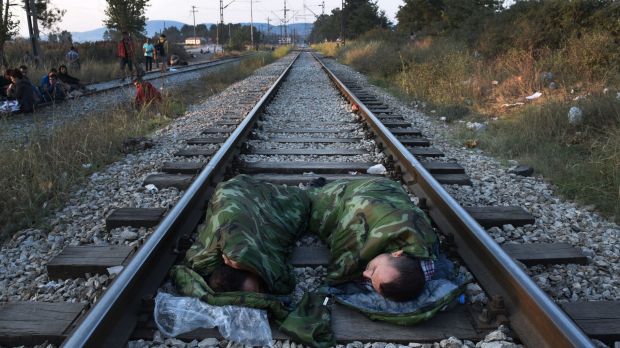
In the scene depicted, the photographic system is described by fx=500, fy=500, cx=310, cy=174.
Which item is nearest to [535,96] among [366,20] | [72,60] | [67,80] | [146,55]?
[67,80]

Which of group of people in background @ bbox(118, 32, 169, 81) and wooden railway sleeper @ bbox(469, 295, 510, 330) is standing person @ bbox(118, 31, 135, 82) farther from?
wooden railway sleeper @ bbox(469, 295, 510, 330)

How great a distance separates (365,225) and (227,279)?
832mm

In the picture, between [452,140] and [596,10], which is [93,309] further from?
[596,10]

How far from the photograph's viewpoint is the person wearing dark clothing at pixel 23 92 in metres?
9.47

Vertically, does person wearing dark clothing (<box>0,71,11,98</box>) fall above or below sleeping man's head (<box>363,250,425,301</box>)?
above

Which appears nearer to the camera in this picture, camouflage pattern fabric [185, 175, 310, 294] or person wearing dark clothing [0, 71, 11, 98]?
camouflage pattern fabric [185, 175, 310, 294]

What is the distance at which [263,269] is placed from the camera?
2459 mm

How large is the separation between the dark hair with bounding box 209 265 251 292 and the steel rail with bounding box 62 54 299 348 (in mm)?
326

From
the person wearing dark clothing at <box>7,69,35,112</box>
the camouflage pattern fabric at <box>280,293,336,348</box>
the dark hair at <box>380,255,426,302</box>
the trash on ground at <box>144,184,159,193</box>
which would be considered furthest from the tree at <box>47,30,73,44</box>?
the dark hair at <box>380,255,426,302</box>

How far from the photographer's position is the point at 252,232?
264 cm

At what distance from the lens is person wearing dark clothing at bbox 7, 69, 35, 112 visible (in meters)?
9.47

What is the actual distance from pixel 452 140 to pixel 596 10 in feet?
21.1

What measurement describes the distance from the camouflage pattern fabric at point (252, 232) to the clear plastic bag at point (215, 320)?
9.0 inches

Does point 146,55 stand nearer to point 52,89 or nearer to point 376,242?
point 52,89
